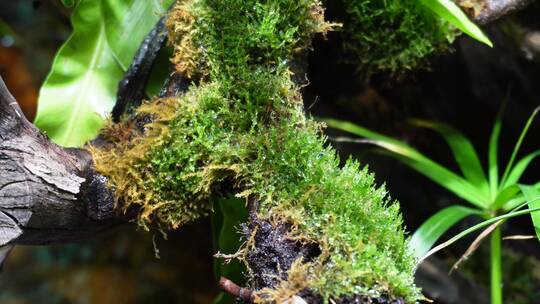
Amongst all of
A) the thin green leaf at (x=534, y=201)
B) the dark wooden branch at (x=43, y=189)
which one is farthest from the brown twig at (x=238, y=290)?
the thin green leaf at (x=534, y=201)

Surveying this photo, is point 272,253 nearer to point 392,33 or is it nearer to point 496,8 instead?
point 392,33

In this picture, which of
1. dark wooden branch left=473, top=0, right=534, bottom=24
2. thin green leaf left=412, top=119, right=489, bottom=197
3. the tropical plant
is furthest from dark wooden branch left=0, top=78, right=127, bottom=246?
dark wooden branch left=473, top=0, right=534, bottom=24

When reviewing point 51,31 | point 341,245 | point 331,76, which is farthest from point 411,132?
point 51,31

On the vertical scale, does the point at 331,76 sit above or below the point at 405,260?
above

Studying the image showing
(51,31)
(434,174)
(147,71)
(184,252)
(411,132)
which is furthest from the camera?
(51,31)

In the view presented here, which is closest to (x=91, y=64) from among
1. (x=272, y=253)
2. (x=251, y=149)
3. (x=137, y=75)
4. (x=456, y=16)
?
(x=137, y=75)

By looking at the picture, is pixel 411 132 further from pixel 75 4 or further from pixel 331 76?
pixel 75 4

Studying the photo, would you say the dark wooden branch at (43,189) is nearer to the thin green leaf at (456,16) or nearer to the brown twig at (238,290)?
the brown twig at (238,290)
